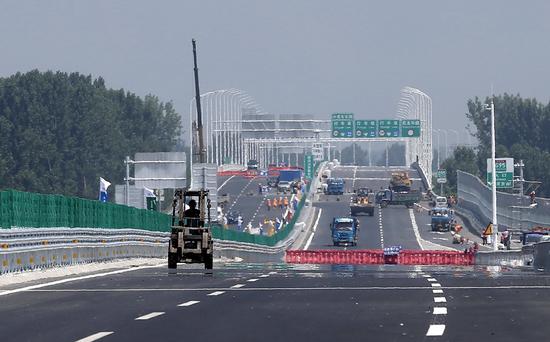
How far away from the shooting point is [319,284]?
24312 mm

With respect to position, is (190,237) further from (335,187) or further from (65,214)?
(335,187)

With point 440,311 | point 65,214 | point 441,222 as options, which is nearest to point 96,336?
point 440,311

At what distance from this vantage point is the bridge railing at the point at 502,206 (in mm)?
105838

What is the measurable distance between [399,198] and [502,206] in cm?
3791

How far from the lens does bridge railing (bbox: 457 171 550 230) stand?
10584 centimetres

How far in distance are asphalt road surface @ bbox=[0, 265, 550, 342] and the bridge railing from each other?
80196 millimetres

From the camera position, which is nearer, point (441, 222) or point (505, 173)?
point (505, 173)

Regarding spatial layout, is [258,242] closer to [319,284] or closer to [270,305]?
[319,284]

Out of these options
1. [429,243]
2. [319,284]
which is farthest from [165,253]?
[429,243]

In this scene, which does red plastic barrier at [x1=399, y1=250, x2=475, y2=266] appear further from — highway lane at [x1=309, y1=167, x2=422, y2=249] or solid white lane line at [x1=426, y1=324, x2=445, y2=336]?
solid white lane line at [x1=426, y1=324, x2=445, y2=336]

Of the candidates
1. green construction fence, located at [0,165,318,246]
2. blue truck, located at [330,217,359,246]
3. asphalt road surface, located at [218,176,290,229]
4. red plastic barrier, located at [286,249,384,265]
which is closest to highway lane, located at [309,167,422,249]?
blue truck, located at [330,217,359,246]

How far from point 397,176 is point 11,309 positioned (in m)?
143

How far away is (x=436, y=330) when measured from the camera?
14484mm

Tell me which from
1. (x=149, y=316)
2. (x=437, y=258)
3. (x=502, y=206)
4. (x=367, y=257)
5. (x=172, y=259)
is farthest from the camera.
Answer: (x=502, y=206)
